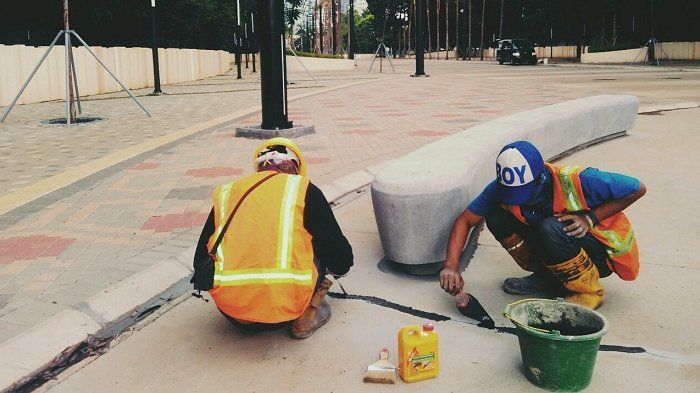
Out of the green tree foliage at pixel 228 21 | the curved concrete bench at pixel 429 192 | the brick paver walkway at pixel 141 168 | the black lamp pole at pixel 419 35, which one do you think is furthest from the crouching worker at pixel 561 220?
the green tree foliage at pixel 228 21

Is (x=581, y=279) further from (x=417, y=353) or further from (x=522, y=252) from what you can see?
(x=417, y=353)

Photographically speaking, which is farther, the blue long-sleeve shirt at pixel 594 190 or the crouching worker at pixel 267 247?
the blue long-sleeve shirt at pixel 594 190

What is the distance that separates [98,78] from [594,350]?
19.5 m

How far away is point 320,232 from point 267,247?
31cm

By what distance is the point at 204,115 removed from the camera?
1267 centimetres

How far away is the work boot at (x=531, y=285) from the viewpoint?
381cm

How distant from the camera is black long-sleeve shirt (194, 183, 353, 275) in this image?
10.5 feet

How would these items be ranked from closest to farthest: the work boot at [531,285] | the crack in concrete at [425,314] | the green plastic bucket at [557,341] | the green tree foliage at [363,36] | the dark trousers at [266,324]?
the green plastic bucket at [557,341], the crack in concrete at [425,314], the dark trousers at [266,324], the work boot at [531,285], the green tree foliage at [363,36]

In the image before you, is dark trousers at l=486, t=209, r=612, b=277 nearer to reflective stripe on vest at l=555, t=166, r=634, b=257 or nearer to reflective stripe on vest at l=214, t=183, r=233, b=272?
reflective stripe on vest at l=555, t=166, r=634, b=257

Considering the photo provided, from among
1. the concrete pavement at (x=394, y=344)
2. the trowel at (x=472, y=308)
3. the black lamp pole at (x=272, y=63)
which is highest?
the black lamp pole at (x=272, y=63)

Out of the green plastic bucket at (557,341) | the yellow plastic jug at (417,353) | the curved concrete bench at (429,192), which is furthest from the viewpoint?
the curved concrete bench at (429,192)

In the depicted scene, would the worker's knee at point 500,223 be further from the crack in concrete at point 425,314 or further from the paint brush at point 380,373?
the paint brush at point 380,373

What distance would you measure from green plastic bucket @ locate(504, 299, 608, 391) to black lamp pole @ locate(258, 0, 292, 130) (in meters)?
6.78

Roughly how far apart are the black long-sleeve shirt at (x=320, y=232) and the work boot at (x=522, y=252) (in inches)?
36.9
